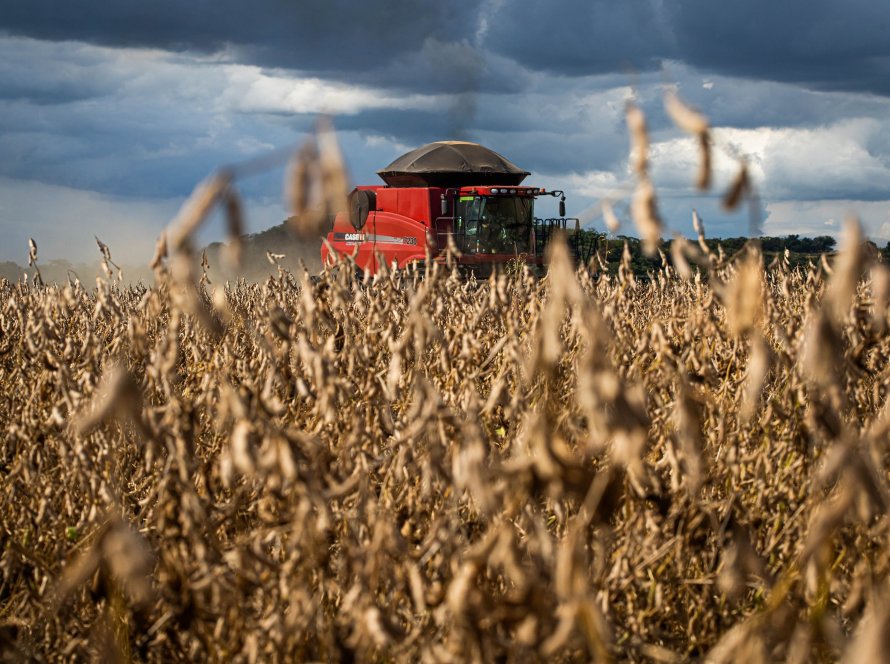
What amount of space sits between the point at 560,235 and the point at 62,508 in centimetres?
234

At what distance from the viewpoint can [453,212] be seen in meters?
16.6

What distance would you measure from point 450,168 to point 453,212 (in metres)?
1.89

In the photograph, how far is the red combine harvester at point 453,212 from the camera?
15.8m

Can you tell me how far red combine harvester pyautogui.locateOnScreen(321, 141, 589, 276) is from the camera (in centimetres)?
1584

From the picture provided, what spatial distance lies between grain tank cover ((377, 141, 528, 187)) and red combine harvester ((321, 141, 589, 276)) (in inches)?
0.7

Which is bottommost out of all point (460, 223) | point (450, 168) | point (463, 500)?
point (460, 223)

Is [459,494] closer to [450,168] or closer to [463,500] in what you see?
[463,500]

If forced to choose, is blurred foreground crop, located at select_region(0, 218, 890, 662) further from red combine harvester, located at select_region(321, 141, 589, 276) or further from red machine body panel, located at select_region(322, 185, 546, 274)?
red machine body panel, located at select_region(322, 185, 546, 274)

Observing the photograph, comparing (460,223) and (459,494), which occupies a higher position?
(459,494)

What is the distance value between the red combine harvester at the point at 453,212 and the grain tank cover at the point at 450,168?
0.06 ft

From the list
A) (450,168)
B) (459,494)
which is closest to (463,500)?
(459,494)

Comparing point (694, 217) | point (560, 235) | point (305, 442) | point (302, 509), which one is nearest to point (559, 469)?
point (560, 235)

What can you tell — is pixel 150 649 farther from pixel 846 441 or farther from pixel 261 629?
pixel 846 441

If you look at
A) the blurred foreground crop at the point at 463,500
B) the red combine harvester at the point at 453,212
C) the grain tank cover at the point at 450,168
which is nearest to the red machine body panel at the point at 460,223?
the red combine harvester at the point at 453,212
